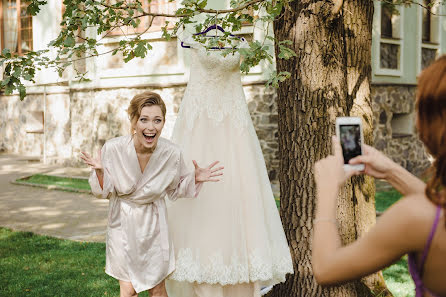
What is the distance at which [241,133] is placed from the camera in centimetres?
372

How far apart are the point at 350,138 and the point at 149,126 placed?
186 centimetres

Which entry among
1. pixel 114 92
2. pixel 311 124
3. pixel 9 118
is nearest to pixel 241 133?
pixel 311 124

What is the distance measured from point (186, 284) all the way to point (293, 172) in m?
1.15

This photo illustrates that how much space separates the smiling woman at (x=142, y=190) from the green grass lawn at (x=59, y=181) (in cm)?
719

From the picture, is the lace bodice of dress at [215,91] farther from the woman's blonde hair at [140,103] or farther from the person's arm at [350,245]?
the person's arm at [350,245]

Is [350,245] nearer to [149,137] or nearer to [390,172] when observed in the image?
[390,172]

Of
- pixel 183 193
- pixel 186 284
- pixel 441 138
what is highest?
pixel 441 138

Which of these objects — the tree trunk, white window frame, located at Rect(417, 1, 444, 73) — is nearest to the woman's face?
the tree trunk

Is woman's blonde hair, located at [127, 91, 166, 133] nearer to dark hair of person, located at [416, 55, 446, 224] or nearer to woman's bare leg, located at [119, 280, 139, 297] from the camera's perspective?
woman's bare leg, located at [119, 280, 139, 297]

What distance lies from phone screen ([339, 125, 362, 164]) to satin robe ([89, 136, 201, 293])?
1.76 m

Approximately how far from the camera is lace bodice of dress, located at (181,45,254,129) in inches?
147

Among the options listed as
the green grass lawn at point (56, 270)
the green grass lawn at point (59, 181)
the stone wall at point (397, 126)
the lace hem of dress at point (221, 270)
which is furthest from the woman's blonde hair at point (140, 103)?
the stone wall at point (397, 126)

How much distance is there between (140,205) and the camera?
139 inches

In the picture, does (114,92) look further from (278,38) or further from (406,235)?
(406,235)
